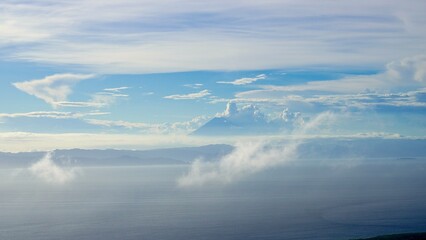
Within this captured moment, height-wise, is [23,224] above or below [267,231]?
above

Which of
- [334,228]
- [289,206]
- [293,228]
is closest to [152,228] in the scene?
[293,228]

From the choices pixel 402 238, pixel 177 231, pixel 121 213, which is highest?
pixel 121 213

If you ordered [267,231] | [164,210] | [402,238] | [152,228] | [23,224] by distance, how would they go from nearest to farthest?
[402,238]
[267,231]
[152,228]
[23,224]
[164,210]

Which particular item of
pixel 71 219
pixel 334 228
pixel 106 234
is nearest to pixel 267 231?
pixel 334 228

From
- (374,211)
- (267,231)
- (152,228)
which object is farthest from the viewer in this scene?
(374,211)

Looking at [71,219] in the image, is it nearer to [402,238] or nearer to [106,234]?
[106,234]

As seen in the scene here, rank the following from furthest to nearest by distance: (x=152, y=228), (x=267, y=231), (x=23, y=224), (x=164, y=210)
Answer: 1. (x=164, y=210)
2. (x=23, y=224)
3. (x=152, y=228)
4. (x=267, y=231)

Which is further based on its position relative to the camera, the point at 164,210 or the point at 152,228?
the point at 164,210

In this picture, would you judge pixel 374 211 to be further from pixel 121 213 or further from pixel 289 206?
pixel 121 213

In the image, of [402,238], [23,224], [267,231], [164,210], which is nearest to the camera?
[402,238]
